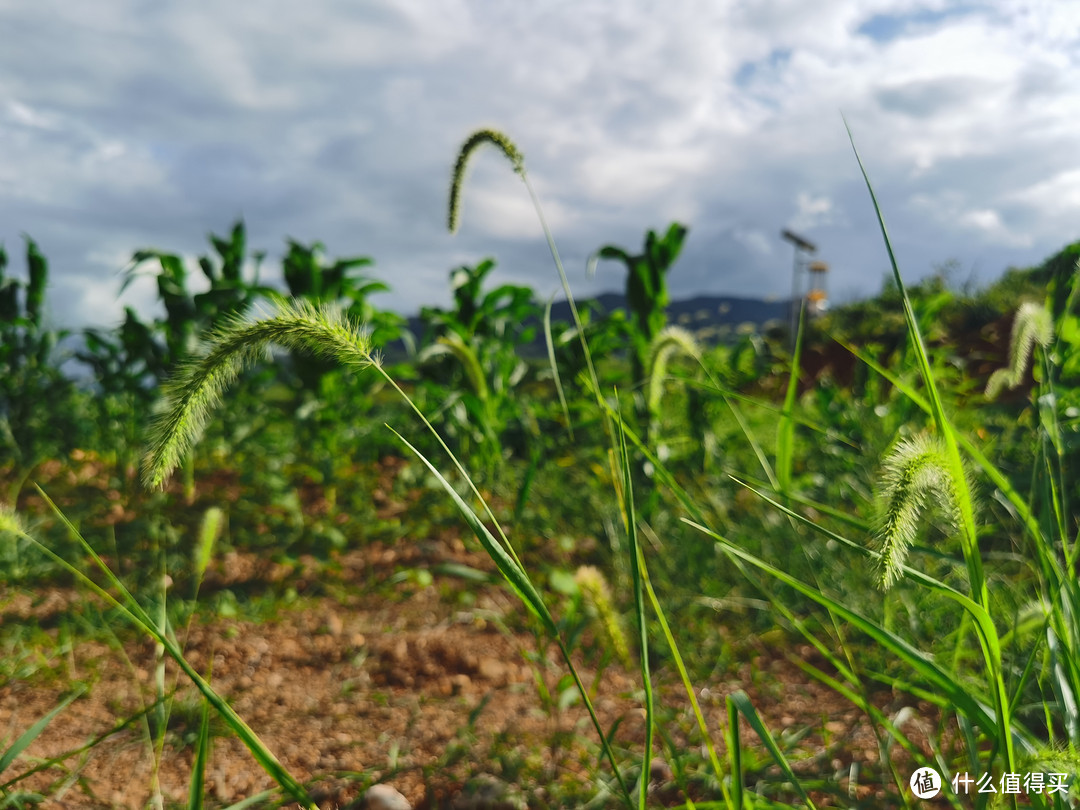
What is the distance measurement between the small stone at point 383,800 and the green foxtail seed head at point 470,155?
108 centimetres

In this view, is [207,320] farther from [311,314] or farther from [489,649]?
[311,314]

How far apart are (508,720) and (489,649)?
0.41 meters

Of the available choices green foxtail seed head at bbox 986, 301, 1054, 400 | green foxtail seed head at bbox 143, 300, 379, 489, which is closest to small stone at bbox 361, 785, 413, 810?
green foxtail seed head at bbox 143, 300, 379, 489

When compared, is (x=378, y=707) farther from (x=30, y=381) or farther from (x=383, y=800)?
(x=30, y=381)

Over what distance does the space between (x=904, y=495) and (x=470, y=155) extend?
100 centimetres

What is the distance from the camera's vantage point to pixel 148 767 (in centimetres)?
153

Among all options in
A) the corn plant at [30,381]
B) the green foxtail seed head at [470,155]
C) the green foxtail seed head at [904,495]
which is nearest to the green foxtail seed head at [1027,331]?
the green foxtail seed head at [904,495]

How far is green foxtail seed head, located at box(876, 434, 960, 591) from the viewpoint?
79 cm

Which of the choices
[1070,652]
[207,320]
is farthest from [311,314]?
[207,320]

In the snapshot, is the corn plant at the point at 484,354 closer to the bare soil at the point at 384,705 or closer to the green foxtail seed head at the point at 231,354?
the bare soil at the point at 384,705

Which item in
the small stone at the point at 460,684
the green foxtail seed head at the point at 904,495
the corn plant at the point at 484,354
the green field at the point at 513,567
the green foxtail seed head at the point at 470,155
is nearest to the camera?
the green foxtail seed head at the point at 904,495

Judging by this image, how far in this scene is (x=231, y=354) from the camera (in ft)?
2.92

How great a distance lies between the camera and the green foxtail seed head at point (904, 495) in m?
0.79

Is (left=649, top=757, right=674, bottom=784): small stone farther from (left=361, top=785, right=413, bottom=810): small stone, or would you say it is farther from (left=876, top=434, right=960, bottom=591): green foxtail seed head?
(left=876, top=434, right=960, bottom=591): green foxtail seed head
